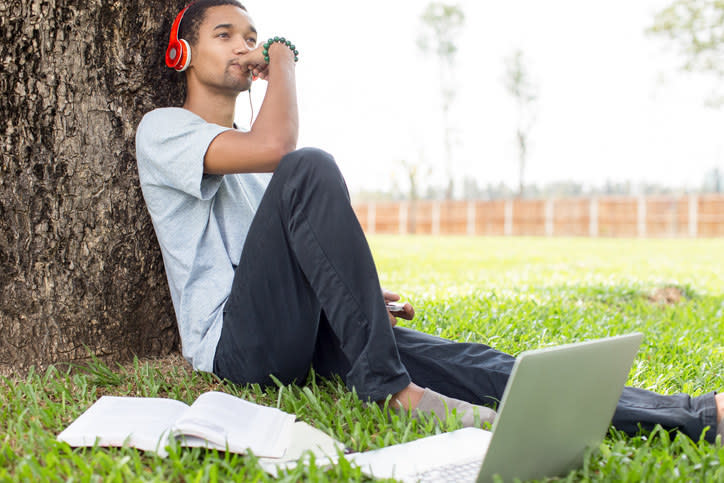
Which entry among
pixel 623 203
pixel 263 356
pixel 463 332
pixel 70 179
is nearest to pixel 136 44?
pixel 70 179

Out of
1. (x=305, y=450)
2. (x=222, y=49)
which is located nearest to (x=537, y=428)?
(x=305, y=450)

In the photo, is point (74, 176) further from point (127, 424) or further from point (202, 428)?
point (202, 428)

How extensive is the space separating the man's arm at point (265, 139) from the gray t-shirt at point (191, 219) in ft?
0.16

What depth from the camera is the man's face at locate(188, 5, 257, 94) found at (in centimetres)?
227

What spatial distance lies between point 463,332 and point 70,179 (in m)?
1.96

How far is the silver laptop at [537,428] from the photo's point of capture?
1.28 meters

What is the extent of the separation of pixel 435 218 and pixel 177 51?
2338 cm

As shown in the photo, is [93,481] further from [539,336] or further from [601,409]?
[539,336]

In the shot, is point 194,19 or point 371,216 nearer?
point 194,19

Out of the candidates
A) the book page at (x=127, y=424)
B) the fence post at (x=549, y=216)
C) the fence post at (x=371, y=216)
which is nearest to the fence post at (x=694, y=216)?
the fence post at (x=549, y=216)

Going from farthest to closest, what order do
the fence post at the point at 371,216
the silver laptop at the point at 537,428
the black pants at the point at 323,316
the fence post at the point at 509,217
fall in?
the fence post at the point at 371,216
the fence post at the point at 509,217
the black pants at the point at 323,316
the silver laptop at the point at 537,428

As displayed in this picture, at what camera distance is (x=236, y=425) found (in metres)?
1.60

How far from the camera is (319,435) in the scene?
164cm

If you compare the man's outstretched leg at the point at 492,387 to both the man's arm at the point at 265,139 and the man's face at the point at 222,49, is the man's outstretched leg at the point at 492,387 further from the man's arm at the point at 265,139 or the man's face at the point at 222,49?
the man's face at the point at 222,49
